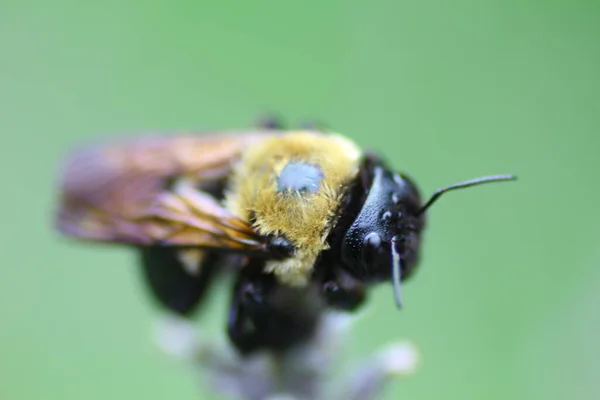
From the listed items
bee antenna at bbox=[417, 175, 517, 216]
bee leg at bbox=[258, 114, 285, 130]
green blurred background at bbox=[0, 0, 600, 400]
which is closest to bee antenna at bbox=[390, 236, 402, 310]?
bee antenna at bbox=[417, 175, 517, 216]

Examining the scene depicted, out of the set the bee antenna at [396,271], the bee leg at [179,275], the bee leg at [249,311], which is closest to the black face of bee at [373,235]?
the bee antenna at [396,271]

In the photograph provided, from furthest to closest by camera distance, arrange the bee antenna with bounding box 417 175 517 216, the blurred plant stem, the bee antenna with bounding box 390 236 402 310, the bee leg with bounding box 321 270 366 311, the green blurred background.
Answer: the green blurred background
the blurred plant stem
the bee leg with bounding box 321 270 366 311
the bee antenna with bounding box 417 175 517 216
the bee antenna with bounding box 390 236 402 310

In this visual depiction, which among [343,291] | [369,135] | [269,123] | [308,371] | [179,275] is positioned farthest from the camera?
[369,135]

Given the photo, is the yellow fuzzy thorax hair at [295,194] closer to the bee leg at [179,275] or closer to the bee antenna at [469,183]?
the bee antenna at [469,183]

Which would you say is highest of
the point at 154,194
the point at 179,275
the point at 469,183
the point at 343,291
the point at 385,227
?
the point at 469,183

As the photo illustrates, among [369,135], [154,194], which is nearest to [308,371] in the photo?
[154,194]

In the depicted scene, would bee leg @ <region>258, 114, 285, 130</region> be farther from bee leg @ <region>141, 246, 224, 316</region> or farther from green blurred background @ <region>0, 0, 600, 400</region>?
green blurred background @ <region>0, 0, 600, 400</region>

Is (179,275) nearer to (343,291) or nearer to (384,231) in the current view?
(343,291)
